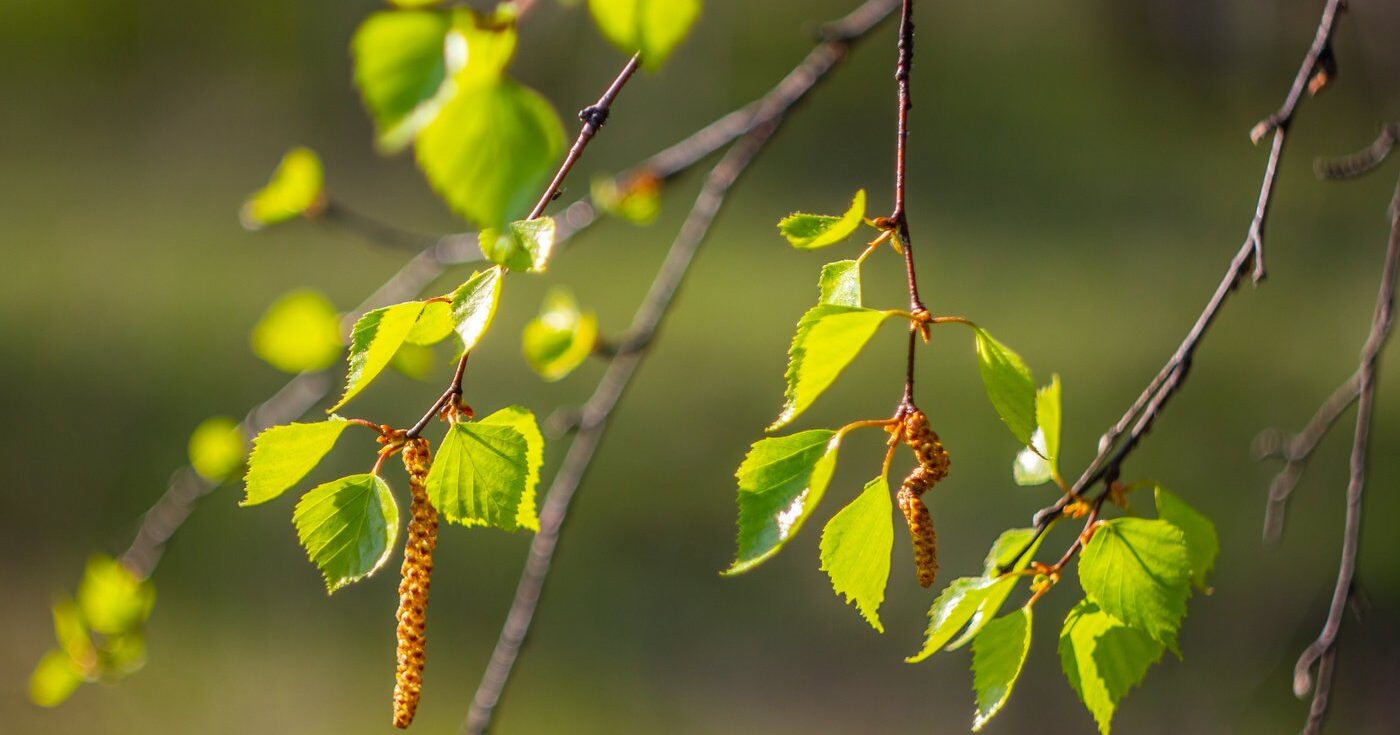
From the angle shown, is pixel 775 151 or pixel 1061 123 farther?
pixel 1061 123

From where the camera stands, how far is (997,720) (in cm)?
143

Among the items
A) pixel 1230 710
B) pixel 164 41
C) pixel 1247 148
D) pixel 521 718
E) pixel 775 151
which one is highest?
pixel 164 41

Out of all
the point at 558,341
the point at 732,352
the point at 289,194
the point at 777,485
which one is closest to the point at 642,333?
the point at 558,341

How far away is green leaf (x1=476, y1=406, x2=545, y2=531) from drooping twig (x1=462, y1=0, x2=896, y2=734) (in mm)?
182

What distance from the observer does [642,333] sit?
0.46m

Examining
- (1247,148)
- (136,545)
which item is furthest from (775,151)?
(136,545)

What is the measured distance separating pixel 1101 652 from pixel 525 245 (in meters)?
0.16

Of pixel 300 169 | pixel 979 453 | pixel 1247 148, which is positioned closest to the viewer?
pixel 300 169

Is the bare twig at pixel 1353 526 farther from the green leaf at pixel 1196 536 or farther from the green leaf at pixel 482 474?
the green leaf at pixel 482 474

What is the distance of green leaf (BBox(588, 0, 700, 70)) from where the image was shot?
165mm

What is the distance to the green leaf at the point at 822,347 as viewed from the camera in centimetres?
21

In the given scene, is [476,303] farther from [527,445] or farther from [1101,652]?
[1101,652]

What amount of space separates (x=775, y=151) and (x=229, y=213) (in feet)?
4.01

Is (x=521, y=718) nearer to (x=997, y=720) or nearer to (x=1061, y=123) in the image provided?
(x=997, y=720)
